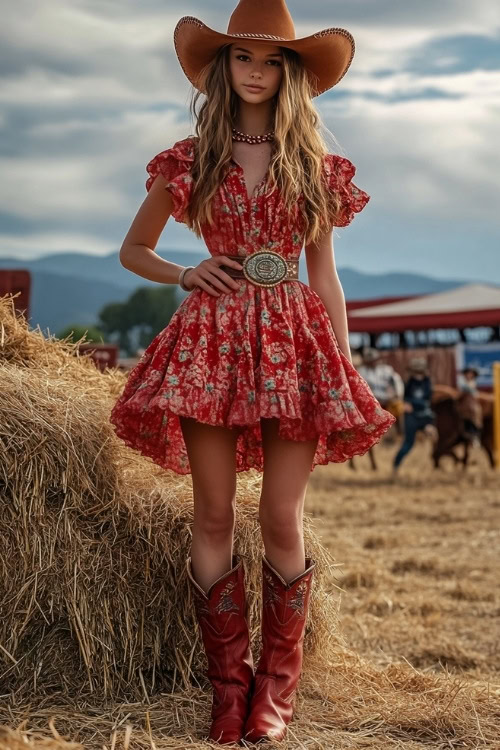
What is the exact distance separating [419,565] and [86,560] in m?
3.28

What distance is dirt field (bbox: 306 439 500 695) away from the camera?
404 centimetres

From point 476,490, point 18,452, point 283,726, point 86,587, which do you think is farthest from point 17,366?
point 476,490

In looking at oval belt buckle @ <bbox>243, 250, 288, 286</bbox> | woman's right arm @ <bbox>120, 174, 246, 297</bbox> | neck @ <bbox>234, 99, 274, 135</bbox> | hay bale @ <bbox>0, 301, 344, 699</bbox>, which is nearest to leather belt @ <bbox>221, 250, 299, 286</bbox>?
oval belt buckle @ <bbox>243, 250, 288, 286</bbox>

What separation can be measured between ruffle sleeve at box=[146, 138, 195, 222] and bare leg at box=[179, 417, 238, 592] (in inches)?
22.5

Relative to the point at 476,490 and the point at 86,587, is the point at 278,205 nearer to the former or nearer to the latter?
the point at 86,587

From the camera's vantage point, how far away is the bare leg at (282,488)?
2.62m

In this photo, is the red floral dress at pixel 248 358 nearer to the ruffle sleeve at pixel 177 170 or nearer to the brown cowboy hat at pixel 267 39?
the ruffle sleeve at pixel 177 170

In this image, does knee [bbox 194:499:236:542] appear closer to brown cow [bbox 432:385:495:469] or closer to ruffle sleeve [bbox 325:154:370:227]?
ruffle sleeve [bbox 325:154:370:227]

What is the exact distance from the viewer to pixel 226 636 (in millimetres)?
2670

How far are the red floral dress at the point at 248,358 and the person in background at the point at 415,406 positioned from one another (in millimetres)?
8261

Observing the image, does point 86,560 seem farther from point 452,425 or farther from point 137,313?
point 137,313

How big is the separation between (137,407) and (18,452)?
1.59 feet

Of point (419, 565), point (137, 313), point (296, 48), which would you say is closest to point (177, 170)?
point (296, 48)

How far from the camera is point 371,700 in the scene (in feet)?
9.53
